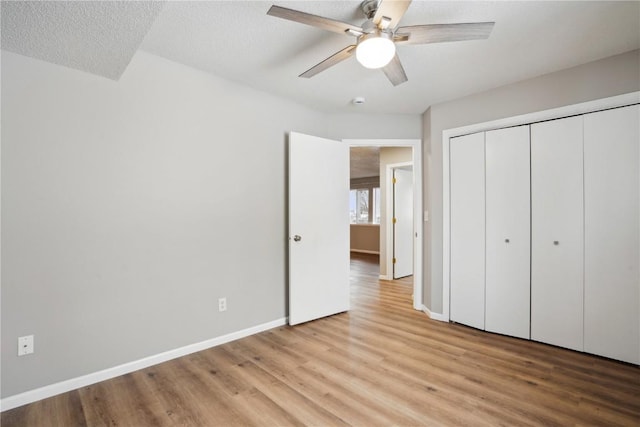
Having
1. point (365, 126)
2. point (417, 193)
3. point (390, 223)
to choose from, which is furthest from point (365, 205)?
point (365, 126)

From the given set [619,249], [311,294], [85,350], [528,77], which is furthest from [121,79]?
[619,249]

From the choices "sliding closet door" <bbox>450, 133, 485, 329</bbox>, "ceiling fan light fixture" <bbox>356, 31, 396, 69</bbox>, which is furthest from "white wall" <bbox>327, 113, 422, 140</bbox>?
"ceiling fan light fixture" <bbox>356, 31, 396, 69</bbox>

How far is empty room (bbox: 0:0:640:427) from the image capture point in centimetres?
189

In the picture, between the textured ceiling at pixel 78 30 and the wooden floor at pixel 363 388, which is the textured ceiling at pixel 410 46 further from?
the wooden floor at pixel 363 388

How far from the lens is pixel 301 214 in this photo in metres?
3.36

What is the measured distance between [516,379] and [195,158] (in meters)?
2.97

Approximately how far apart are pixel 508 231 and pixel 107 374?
3543 mm

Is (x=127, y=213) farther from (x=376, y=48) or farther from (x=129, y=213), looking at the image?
(x=376, y=48)

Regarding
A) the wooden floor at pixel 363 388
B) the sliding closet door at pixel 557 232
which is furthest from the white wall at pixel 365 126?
the wooden floor at pixel 363 388

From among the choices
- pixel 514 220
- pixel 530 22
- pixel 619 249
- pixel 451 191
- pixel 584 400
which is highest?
pixel 530 22

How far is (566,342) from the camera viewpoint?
107 inches

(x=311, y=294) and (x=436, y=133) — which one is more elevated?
(x=436, y=133)

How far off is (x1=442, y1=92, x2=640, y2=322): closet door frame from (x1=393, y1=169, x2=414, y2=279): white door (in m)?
1.93

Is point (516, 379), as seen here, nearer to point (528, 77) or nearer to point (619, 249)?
point (619, 249)
